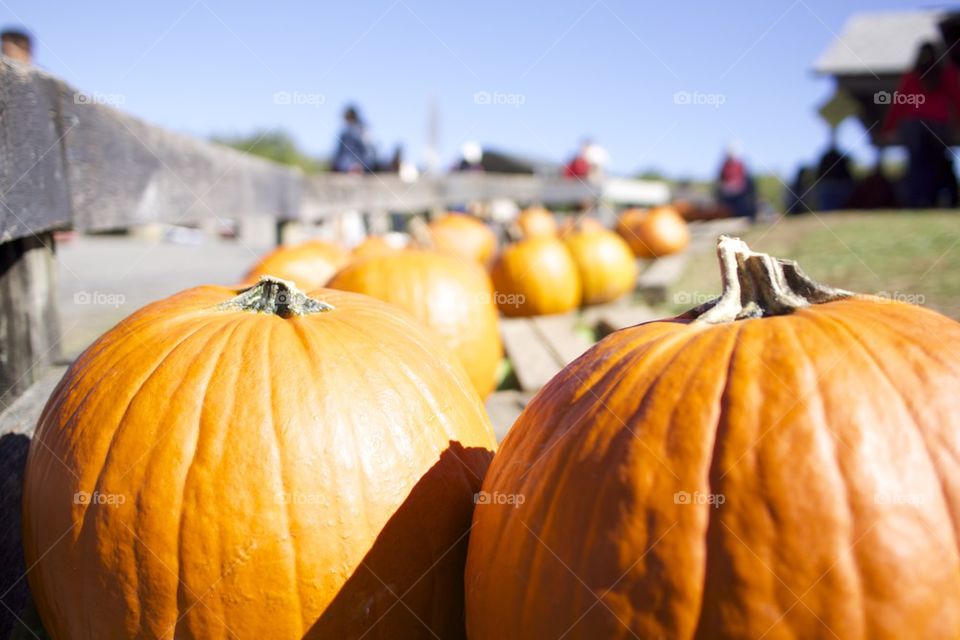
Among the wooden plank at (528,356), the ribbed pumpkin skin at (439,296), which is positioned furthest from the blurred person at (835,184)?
the ribbed pumpkin skin at (439,296)

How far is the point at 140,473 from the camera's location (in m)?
1.45

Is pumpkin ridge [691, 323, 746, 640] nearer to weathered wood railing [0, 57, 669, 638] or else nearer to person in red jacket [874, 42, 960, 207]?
weathered wood railing [0, 57, 669, 638]

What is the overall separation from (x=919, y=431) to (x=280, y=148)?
54904 mm

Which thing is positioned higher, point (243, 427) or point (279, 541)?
point (243, 427)

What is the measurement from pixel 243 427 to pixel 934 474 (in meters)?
1.21

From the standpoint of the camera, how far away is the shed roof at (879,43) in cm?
1919

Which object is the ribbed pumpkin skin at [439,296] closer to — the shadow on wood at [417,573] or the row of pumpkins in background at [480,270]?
the row of pumpkins in background at [480,270]

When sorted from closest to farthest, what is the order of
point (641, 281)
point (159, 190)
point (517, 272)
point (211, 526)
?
point (211, 526) < point (159, 190) < point (517, 272) < point (641, 281)

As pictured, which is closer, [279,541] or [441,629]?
[279,541]

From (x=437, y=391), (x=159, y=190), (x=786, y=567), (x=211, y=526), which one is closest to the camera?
(x=786, y=567)

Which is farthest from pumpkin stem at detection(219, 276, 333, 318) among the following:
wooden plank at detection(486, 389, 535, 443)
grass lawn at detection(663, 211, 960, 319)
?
grass lawn at detection(663, 211, 960, 319)

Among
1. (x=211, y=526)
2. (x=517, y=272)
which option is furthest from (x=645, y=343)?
(x=517, y=272)

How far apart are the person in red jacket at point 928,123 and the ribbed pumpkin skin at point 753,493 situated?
12715mm

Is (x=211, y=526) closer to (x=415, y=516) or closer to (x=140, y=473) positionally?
(x=140, y=473)
